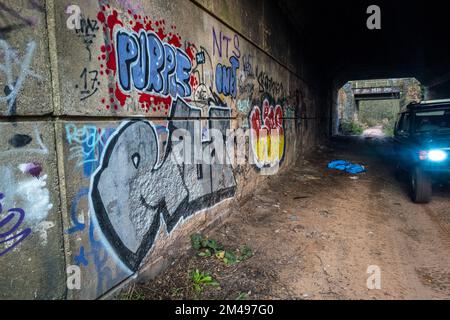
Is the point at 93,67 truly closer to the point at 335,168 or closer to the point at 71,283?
the point at 71,283

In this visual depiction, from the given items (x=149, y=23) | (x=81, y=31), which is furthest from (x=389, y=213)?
(x=81, y=31)

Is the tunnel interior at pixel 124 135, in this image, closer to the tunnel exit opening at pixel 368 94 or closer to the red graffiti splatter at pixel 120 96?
the red graffiti splatter at pixel 120 96

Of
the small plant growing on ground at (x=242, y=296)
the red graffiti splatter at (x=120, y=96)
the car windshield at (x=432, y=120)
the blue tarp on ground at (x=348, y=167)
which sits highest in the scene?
the red graffiti splatter at (x=120, y=96)

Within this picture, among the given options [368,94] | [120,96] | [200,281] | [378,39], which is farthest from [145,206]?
[368,94]

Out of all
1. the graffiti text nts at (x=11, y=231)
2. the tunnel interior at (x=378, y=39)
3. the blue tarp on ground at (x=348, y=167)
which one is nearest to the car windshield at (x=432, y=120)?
the blue tarp on ground at (x=348, y=167)

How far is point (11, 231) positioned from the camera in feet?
6.14

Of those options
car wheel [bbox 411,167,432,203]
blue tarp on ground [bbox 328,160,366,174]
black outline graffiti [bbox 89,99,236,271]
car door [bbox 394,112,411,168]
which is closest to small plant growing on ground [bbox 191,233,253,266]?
black outline graffiti [bbox 89,99,236,271]

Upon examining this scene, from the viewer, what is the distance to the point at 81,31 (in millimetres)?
2285

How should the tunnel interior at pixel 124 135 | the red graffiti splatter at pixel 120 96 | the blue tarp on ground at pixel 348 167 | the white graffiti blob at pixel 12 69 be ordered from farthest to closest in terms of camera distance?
the blue tarp on ground at pixel 348 167 → the red graffiti splatter at pixel 120 96 → the tunnel interior at pixel 124 135 → the white graffiti blob at pixel 12 69

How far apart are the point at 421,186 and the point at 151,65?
5.44m

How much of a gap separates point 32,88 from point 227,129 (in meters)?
3.22

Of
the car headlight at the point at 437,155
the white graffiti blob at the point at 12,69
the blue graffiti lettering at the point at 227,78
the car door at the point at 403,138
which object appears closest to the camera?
the white graffiti blob at the point at 12,69

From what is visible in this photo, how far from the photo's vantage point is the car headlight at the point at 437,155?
5258mm

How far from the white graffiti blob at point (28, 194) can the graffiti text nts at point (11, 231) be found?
3 cm
